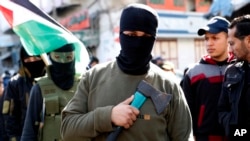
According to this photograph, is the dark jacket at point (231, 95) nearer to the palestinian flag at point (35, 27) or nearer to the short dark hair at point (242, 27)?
the short dark hair at point (242, 27)

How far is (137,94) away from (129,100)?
0.18ft

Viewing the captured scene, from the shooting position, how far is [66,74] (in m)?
3.48

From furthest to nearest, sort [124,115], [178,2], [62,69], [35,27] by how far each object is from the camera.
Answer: [178,2] < [35,27] < [62,69] < [124,115]

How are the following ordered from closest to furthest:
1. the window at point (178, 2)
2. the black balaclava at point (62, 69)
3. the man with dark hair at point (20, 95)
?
the black balaclava at point (62, 69), the man with dark hair at point (20, 95), the window at point (178, 2)

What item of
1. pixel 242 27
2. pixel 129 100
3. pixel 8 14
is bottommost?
pixel 129 100

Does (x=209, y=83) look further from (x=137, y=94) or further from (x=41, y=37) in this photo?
(x=137, y=94)

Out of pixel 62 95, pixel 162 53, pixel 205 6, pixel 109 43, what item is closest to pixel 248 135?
pixel 62 95

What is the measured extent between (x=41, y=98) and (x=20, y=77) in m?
1.14

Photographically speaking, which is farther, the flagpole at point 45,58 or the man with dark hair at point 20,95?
the man with dark hair at point 20,95

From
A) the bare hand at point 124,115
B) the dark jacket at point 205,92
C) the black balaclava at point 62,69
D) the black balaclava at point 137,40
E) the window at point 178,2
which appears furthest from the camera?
the window at point 178,2

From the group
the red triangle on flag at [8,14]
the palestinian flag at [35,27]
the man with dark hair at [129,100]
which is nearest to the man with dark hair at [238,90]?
the man with dark hair at [129,100]

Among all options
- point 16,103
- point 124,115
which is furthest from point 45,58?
point 124,115

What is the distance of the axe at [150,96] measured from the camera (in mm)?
2041

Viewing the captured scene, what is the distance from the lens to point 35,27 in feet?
12.3
